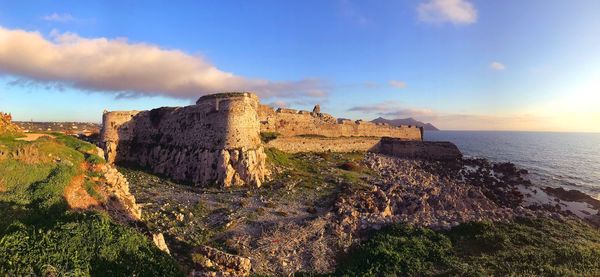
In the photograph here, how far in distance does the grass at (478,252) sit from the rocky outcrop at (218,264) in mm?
4478

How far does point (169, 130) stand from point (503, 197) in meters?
38.1

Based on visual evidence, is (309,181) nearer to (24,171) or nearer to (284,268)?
(284,268)

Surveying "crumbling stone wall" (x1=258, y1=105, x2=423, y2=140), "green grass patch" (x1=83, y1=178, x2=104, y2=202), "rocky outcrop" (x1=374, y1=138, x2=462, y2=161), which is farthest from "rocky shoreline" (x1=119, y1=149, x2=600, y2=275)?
"rocky outcrop" (x1=374, y1=138, x2=462, y2=161)

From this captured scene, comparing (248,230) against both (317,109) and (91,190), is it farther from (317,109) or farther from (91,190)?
(317,109)

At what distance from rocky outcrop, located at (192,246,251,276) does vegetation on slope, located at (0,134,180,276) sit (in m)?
2.21

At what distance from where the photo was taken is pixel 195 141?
110 ft

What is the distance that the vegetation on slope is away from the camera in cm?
958

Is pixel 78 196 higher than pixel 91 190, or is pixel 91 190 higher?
pixel 91 190

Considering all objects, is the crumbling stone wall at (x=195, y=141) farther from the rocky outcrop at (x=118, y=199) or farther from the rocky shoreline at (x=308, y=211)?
the rocky outcrop at (x=118, y=199)

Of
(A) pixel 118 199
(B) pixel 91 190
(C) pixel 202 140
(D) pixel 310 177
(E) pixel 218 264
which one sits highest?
(C) pixel 202 140

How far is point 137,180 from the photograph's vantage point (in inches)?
1184

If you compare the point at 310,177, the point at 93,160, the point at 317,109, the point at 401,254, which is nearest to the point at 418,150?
the point at 317,109

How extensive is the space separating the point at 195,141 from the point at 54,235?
23.4 m

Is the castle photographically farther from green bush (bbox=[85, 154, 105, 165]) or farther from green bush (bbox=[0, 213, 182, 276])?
Result: green bush (bbox=[0, 213, 182, 276])
